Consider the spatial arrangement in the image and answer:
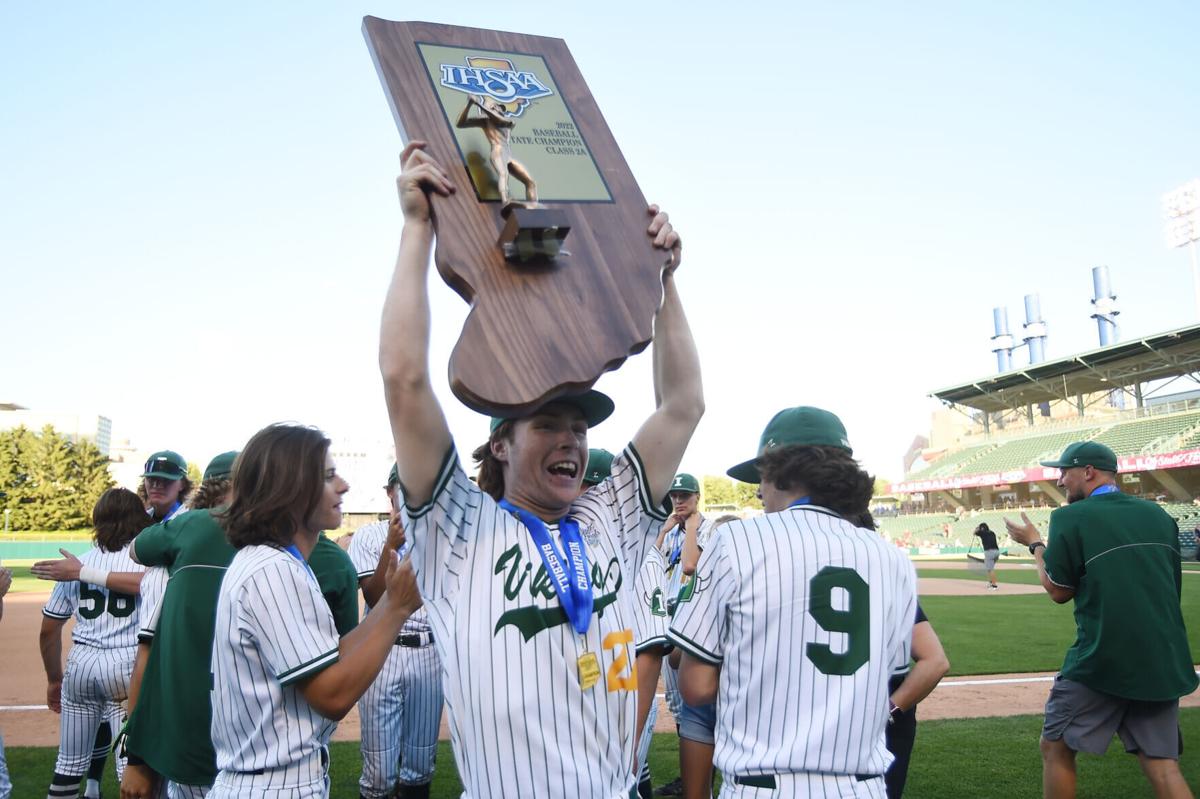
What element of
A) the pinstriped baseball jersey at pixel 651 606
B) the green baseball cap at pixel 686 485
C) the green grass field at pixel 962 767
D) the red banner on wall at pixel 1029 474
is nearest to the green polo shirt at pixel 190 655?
the pinstriped baseball jersey at pixel 651 606

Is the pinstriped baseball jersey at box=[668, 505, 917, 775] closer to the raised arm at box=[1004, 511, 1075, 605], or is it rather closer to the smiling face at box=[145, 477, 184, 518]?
the raised arm at box=[1004, 511, 1075, 605]

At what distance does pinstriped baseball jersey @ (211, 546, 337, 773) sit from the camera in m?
2.32

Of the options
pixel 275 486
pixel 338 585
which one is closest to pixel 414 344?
pixel 275 486

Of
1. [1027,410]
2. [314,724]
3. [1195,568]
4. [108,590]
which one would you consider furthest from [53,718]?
[1027,410]

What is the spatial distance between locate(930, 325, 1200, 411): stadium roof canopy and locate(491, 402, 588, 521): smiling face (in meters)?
42.1

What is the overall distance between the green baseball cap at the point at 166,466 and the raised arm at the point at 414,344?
397 cm

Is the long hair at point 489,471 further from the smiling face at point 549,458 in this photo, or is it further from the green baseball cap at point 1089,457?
the green baseball cap at point 1089,457

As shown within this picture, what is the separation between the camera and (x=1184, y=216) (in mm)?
47531

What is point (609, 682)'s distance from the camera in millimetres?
1911

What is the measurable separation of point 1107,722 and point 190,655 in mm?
4523

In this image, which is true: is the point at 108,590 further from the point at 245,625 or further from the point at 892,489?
the point at 892,489

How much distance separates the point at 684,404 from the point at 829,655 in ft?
2.74

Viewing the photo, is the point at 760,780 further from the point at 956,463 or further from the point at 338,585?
the point at 956,463

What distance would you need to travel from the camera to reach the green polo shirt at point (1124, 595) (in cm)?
438
